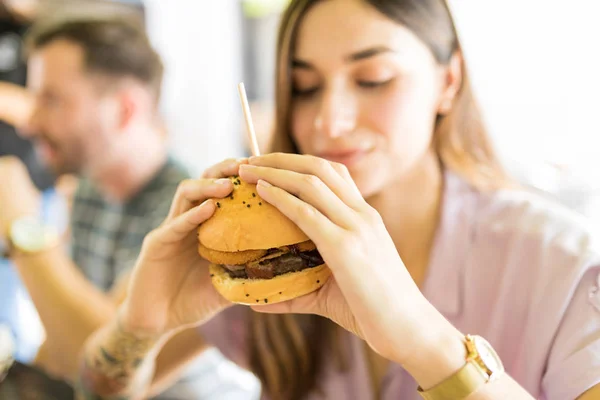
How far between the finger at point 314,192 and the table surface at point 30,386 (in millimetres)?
872

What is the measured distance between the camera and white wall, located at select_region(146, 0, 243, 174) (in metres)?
3.65

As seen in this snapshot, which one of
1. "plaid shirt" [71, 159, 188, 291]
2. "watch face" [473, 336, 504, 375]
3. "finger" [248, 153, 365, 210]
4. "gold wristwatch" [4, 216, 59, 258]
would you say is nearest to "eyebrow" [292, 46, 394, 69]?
"finger" [248, 153, 365, 210]

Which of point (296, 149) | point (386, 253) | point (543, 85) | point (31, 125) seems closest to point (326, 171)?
point (386, 253)

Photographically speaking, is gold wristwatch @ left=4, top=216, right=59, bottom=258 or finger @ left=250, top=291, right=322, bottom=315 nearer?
finger @ left=250, top=291, right=322, bottom=315

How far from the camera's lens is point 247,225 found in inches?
33.0

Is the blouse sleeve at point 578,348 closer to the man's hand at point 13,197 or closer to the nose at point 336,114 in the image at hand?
the nose at point 336,114

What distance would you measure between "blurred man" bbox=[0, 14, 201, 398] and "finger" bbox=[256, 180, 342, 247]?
1.43m

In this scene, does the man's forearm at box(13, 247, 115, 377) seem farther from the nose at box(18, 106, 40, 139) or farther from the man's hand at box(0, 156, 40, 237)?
the nose at box(18, 106, 40, 139)

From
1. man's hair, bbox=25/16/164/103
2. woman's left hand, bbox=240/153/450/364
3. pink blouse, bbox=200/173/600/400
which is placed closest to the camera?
woman's left hand, bbox=240/153/450/364

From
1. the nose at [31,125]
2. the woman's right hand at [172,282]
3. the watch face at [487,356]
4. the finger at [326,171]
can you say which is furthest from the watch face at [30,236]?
the watch face at [487,356]

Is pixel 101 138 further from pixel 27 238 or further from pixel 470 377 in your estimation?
pixel 470 377

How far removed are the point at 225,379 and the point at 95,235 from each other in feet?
3.39

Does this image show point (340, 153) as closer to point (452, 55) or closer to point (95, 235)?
point (452, 55)

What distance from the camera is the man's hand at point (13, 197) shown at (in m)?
2.00
